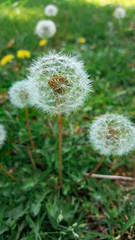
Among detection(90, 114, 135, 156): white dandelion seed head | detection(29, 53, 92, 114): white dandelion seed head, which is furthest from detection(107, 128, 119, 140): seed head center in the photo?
detection(29, 53, 92, 114): white dandelion seed head

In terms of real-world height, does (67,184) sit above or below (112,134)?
below

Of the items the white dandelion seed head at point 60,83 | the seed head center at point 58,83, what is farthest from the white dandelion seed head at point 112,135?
the seed head center at point 58,83

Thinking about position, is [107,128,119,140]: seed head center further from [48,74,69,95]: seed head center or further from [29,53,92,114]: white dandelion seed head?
[48,74,69,95]: seed head center

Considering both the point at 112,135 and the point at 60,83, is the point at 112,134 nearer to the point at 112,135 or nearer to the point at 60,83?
the point at 112,135

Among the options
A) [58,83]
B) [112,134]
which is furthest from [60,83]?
[112,134]

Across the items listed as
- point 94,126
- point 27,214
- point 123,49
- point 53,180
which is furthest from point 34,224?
point 123,49

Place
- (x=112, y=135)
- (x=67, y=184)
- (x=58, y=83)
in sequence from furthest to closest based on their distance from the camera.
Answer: (x=67, y=184)
(x=112, y=135)
(x=58, y=83)

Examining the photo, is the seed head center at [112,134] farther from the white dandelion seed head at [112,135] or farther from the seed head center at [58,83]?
the seed head center at [58,83]

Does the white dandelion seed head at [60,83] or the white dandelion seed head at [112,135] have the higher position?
the white dandelion seed head at [60,83]
